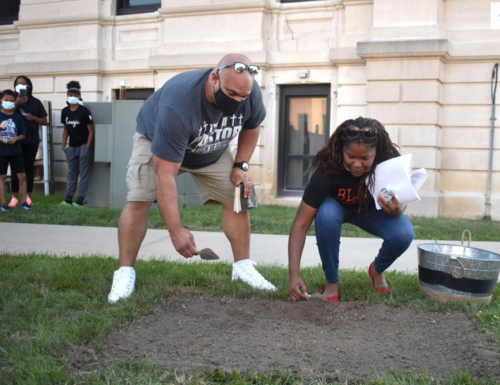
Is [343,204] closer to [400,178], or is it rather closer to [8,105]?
[400,178]

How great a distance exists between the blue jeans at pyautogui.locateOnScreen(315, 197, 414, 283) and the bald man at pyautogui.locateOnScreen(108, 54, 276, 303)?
47cm

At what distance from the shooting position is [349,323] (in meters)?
3.09

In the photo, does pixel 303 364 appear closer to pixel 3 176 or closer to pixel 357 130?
pixel 357 130

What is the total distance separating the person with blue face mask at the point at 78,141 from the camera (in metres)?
9.29

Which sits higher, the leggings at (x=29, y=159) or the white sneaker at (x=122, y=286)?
the leggings at (x=29, y=159)

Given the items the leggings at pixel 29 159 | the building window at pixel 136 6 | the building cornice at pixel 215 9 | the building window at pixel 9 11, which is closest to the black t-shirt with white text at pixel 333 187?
the leggings at pixel 29 159

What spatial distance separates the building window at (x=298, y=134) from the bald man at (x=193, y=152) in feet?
21.7

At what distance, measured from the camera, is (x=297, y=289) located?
11.1 feet

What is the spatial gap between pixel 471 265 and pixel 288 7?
7846 millimetres

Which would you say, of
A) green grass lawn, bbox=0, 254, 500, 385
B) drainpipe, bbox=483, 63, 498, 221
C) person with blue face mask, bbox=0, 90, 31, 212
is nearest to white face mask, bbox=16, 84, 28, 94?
person with blue face mask, bbox=0, 90, 31, 212

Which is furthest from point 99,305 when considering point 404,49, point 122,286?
point 404,49

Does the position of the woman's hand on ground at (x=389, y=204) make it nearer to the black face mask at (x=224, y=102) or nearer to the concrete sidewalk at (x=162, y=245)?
the black face mask at (x=224, y=102)

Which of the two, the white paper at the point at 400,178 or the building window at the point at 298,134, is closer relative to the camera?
the white paper at the point at 400,178

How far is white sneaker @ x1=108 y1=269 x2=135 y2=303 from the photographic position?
346cm
